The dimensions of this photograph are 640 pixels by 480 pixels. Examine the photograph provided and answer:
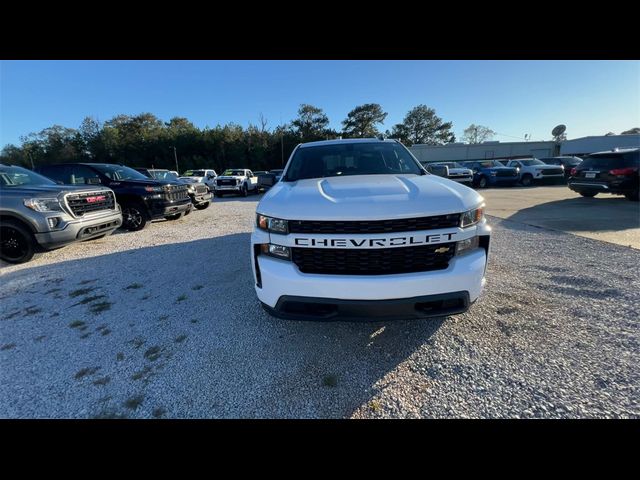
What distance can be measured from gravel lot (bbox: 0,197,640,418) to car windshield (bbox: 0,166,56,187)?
101 inches

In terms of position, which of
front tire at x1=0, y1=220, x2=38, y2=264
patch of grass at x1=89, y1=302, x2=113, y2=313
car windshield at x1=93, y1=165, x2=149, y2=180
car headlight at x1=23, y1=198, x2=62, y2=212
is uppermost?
car windshield at x1=93, y1=165, x2=149, y2=180

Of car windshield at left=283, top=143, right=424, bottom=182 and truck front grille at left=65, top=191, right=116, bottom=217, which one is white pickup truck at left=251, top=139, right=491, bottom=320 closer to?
car windshield at left=283, top=143, right=424, bottom=182

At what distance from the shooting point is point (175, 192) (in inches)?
321

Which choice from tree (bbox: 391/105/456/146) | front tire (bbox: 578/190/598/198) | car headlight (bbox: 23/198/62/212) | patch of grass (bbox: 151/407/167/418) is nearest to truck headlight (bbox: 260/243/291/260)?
patch of grass (bbox: 151/407/167/418)

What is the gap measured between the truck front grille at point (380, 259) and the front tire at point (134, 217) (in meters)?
7.30

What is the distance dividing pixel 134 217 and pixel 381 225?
310 inches

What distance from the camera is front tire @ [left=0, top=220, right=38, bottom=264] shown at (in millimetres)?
4742

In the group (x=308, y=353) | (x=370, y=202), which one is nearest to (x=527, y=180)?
(x=370, y=202)

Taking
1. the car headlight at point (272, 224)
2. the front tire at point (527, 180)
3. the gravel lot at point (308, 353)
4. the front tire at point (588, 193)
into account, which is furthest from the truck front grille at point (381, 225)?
the front tire at point (527, 180)

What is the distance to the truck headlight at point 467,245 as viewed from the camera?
2.00 m

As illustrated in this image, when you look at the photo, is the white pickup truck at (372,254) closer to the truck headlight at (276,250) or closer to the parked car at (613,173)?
the truck headlight at (276,250)

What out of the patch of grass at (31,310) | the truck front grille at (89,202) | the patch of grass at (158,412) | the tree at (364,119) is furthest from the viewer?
the tree at (364,119)
